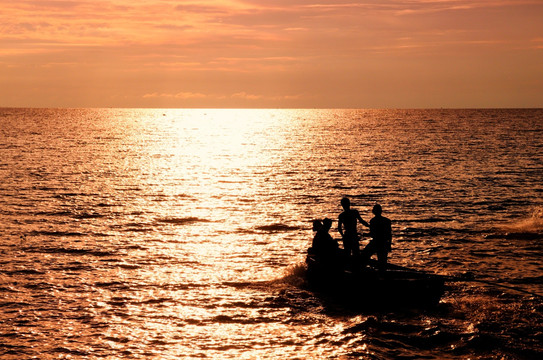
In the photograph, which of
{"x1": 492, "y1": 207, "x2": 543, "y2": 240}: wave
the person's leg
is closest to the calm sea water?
{"x1": 492, "y1": 207, "x2": 543, "y2": 240}: wave

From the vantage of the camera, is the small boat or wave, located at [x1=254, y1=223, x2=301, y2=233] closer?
the small boat

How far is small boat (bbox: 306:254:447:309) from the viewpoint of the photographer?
19.3 meters

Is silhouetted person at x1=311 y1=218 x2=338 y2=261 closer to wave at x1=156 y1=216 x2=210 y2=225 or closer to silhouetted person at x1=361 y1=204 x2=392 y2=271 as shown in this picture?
silhouetted person at x1=361 y1=204 x2=392 y2=271

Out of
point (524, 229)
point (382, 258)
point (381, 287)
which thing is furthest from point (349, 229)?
point (524, 229)

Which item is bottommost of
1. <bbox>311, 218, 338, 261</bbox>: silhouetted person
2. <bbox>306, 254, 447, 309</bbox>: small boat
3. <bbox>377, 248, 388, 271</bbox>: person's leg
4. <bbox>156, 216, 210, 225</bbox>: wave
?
<bbox>306, 254, 447, 309</bbox>: small boat

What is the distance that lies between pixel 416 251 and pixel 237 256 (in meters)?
8.53

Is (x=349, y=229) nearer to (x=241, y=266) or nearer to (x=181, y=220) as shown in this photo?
(x=241, y=266)

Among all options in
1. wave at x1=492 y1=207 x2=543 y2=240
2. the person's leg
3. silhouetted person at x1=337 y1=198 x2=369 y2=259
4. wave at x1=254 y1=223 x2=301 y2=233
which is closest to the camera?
the person's leg

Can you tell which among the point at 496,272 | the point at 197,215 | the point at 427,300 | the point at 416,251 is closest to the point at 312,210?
the point at 197,215

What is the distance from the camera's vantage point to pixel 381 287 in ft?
63.8

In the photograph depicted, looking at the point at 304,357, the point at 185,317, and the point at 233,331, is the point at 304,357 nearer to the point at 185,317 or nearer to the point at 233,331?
the point at 233,331

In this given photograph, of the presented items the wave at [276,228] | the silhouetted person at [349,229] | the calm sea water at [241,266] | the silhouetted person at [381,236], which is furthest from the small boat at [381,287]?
the wave at [276,228]

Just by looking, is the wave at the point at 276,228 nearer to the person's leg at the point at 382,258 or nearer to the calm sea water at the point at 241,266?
the calm sea water at the point at 241,266

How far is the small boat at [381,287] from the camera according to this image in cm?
1927
